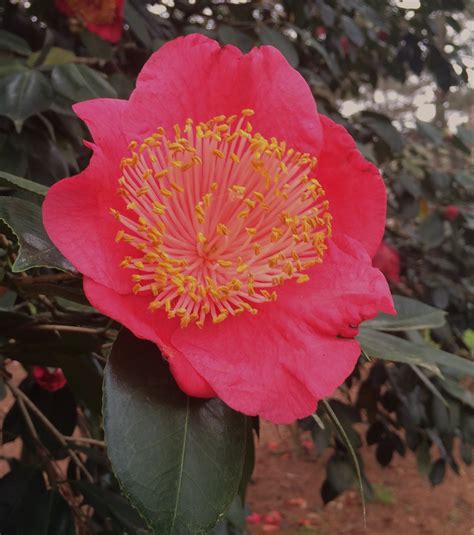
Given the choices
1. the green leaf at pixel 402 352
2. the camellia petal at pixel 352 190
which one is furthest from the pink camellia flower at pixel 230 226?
the green leaf at pixel 402 352

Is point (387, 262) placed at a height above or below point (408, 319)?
below

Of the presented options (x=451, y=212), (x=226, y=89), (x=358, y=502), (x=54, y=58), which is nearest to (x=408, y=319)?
(x=226, y=89)

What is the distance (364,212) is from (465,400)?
0.68 m

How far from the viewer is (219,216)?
52cm

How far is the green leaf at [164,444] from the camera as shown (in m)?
0.40

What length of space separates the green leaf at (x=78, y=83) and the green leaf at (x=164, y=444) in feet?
1.64

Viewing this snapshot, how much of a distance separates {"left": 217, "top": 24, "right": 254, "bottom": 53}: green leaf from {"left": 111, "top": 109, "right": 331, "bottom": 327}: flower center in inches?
31.3

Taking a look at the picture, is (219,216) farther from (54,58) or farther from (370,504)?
(370,504)

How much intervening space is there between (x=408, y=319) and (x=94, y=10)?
84 centimetres

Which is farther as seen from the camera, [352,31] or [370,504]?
[370,504]

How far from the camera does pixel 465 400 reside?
1.07m

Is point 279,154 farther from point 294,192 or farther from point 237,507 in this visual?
point 237,507

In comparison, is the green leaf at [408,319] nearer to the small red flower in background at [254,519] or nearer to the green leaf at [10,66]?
the green leaf at [10,66]

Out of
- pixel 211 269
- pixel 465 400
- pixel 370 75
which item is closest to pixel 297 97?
pixel 211 269
